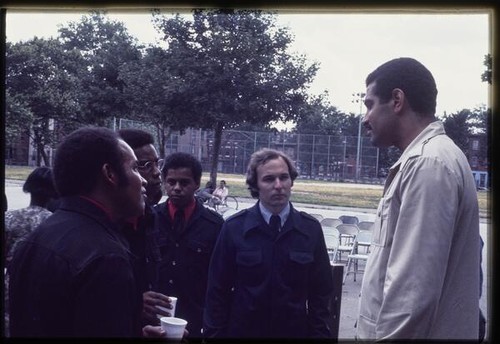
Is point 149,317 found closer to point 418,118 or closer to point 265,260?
point 265,260

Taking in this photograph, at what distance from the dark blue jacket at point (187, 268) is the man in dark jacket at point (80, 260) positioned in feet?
4.20

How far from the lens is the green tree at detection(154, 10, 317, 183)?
481 inches

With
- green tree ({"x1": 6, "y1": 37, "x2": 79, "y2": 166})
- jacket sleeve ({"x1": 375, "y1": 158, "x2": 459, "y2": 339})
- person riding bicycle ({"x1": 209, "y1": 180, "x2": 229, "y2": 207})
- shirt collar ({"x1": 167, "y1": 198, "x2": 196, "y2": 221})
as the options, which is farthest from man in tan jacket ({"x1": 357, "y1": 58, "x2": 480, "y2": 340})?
person riding bicycle ({"x1": 209, "y1": 180, "x2": 229, "y2": 207})

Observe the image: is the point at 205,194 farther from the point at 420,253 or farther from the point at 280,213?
the point at 420,253

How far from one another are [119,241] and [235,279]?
1.15 meters

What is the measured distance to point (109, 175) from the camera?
5.04ft

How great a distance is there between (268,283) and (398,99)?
3.42ft

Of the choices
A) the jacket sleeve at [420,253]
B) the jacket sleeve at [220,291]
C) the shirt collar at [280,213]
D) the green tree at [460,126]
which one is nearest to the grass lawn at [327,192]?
the green tree at [460,126]

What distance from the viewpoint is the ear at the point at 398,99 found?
1837mm

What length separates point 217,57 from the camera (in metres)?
12.5

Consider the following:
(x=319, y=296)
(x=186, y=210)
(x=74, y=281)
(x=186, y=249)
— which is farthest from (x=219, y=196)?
(x=74, y=281)

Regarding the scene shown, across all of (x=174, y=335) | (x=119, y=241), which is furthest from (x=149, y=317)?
(x=119, y=241)

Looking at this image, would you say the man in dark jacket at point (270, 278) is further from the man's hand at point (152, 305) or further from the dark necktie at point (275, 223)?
the man's hand at point (152, 305)

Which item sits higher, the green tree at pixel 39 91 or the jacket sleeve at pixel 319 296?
the green tree at pixel 39 91
